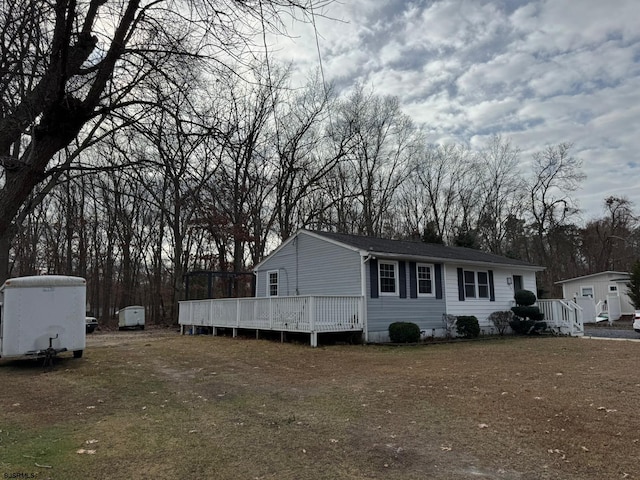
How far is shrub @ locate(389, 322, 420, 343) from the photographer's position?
1440 centimetres

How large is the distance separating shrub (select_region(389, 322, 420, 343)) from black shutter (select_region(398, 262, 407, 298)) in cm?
124

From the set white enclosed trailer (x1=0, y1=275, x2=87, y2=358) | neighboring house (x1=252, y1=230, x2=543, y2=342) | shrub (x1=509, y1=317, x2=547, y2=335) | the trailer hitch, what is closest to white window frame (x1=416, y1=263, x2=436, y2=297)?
neighboring house (x1=252, y1=230, x2=543, y2=342)

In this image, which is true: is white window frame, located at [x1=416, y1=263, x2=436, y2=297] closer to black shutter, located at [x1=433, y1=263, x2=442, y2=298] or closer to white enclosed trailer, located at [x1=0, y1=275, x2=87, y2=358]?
black shutter, located at [x1=433, y1=263, x2=442, y2=298]

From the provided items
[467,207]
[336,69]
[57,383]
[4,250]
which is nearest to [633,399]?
[336,69]

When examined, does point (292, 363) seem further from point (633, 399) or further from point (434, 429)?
point (633, 399)

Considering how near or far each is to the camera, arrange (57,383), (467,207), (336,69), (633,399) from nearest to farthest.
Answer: (336,69)
(633,399)
(57,383)
(467,207)

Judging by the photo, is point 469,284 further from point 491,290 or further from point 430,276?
point 430,276

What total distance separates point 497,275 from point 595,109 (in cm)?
725

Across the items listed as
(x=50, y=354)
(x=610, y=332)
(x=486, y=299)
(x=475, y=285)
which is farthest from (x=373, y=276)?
(x=610, y=332)

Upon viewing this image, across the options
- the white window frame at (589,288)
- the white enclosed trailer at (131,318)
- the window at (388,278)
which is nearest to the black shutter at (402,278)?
the window at (388,278)

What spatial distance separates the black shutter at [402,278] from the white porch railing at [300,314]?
189cm

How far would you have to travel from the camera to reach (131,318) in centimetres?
2627

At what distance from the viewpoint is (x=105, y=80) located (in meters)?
4.19

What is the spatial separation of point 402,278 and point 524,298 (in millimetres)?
6455
